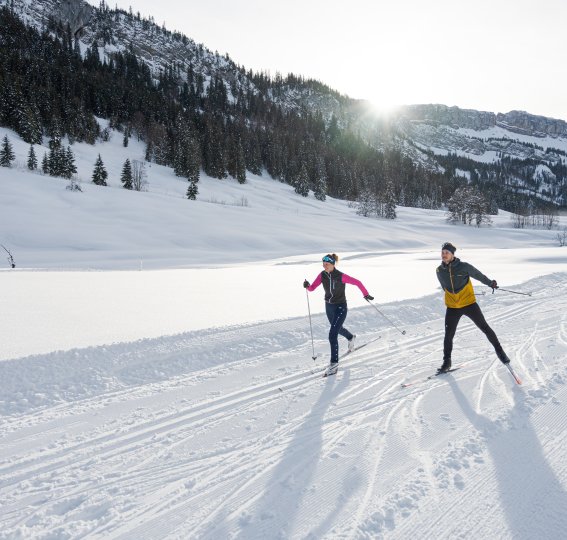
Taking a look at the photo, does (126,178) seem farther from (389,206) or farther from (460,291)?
(460,291)

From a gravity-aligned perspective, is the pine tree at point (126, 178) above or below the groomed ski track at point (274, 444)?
above

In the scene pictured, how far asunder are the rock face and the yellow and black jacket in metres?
159

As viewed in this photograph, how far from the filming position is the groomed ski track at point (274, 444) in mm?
2877

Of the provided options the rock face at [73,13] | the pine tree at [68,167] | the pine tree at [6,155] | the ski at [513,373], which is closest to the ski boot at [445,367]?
the ski at [513,373]

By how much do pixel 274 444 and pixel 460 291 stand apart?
3.81 m

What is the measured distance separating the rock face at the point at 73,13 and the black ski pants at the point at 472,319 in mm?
159217

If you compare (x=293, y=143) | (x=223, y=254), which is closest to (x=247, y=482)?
(x=223, y=254)

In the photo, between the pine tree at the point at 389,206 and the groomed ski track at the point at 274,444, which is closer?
the groomed ski track at the point at 274,444

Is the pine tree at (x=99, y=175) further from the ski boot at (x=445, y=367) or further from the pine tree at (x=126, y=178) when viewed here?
the ski boot at (x=445, y=367)

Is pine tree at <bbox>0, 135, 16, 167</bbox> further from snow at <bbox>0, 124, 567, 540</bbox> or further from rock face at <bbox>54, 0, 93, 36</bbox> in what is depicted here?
rock face at <bbox>54, 0, 93, 36</bbox>

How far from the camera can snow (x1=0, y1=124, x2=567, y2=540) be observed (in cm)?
293

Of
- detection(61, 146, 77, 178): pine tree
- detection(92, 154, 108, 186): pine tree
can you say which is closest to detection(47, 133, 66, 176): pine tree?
detection(61, 146, 77, 178): pine tree

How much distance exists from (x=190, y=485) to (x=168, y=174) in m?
67.5

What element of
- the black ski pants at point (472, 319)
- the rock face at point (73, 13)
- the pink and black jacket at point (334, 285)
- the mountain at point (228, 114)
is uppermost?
the rock face at point (73, 13)
